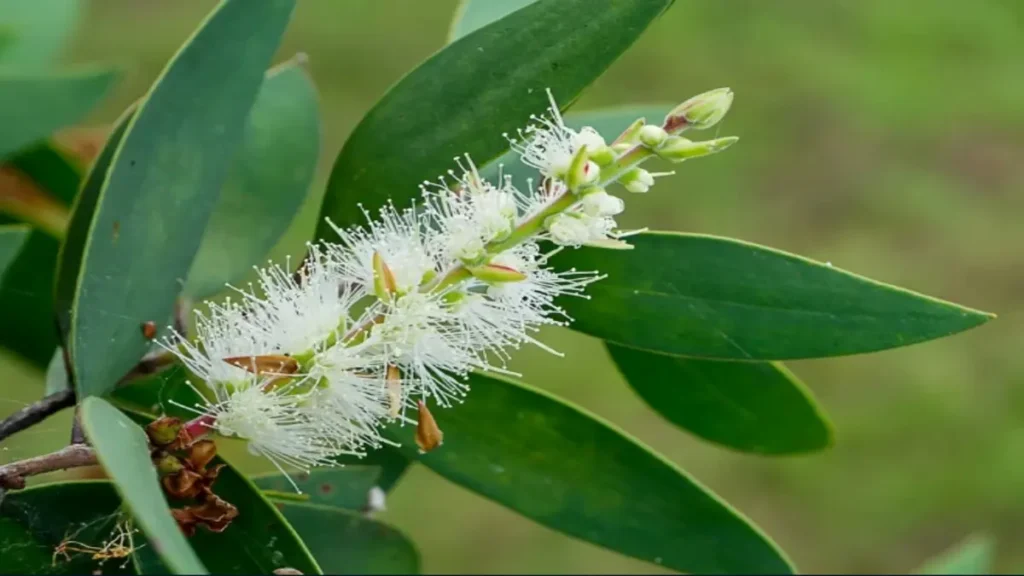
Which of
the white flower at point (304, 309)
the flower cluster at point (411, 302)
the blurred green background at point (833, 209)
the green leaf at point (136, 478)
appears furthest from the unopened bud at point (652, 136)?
the blurred green background at point (833, 209)

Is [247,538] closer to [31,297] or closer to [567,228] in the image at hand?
[567,228]

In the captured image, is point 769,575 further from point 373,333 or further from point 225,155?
point 225,155

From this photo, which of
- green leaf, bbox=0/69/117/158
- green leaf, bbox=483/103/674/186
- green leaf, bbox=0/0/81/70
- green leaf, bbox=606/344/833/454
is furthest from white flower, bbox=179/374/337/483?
green leaf, bbox=0/0/81/70

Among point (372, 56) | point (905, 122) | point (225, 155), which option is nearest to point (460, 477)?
point (225, 155)

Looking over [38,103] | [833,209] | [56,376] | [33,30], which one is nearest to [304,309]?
[56,376]

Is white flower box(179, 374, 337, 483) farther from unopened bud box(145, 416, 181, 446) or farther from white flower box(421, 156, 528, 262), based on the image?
white flower box(421, 156, 528, 262)

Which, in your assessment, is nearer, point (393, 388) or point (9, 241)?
point (393, 388)

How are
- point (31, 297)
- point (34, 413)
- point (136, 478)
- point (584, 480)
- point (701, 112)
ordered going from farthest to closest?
point (31, 297) → point (584, 480) → point (34, 413) → point (701, 112) → point (136, 478)
